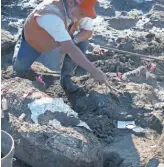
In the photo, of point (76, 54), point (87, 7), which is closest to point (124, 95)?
point (76, 54)

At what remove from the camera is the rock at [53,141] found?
153 inches

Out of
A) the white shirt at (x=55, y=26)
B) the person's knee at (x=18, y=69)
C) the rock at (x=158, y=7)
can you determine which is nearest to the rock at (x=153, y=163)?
the white shirt at (x=55, y=26)

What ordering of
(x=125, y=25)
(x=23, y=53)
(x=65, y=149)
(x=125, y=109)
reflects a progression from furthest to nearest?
(x=125, y=25)
(x=23, y=53)
(x=125, y=109)
(x=65, y=149)

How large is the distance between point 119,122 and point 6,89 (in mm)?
1266

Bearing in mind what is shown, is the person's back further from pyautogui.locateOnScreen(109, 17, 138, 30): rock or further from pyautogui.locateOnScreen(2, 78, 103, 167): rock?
pyautogui.locateOnScreen(109, 17, 138, 30): rock

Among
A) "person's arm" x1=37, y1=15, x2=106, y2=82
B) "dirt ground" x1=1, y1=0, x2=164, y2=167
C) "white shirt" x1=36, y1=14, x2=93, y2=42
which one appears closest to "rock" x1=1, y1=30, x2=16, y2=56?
"dirt ground" x1=1, y1=0, x2=164, y2=167

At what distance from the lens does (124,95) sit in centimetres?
524

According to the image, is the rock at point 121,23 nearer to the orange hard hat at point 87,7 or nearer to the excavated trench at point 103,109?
the excavated trench at point 103,109

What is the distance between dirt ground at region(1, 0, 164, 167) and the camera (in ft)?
14.4

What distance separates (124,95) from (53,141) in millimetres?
1552

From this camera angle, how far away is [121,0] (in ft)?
31.0

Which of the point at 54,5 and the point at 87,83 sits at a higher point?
the point at 54,5

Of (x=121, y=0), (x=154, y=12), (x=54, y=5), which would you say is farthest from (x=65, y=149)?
(x=121, y=0)

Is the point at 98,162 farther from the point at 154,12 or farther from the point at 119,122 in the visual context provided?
the point at 154,12
